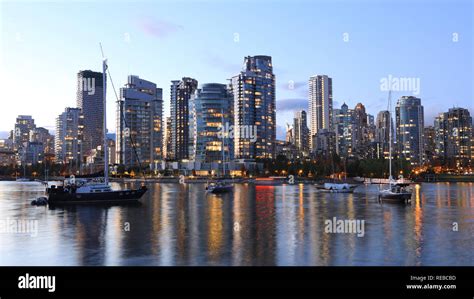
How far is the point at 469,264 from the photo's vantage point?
109 ft

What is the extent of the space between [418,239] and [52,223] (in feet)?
141
